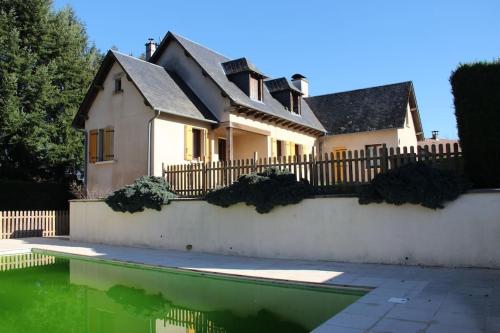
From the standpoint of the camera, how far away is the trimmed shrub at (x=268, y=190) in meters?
11.1

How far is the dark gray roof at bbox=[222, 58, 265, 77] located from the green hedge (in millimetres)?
10729

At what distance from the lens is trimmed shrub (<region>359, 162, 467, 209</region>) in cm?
920

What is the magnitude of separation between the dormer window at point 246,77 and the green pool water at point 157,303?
472 inches

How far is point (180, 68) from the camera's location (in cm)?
2044

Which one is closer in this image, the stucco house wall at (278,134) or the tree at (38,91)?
the stucco house wall at (278,134)

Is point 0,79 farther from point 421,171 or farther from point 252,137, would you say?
point 421,171

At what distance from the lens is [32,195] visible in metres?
21.4

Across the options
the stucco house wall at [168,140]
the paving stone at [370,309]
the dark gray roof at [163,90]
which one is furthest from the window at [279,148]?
the paving stone at [370,309]

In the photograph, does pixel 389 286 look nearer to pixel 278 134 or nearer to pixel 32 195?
pixel 278 134

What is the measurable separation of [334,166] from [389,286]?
436 centimetres

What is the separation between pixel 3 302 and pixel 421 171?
8.65 meters

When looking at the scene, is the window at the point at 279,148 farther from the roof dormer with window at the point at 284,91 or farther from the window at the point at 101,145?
the window at the point at 101,145

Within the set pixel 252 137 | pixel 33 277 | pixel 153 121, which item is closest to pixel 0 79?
pixel 153 121

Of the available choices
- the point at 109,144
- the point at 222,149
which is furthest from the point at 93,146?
the point at 222,149
